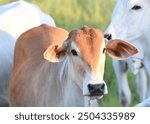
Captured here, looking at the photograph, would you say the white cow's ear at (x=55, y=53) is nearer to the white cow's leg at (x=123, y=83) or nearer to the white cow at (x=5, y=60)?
the white cow at (x=5, y=60)

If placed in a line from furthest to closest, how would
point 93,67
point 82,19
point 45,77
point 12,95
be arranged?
point 82,19
point 12,95
point 45,77
point 93,67

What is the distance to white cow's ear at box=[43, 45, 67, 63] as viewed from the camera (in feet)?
25.1

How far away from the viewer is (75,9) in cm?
1255

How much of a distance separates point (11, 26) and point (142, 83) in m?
1.40

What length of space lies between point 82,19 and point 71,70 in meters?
4.70

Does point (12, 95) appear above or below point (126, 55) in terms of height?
below

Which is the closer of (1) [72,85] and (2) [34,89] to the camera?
(1) [72,85]

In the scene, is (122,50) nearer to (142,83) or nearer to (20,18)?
(142,83)

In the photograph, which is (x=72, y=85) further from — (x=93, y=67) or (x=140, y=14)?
(x=140, y=14)

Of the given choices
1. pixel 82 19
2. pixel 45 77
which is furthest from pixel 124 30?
pixel 82 19

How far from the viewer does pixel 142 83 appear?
9719 millimetres

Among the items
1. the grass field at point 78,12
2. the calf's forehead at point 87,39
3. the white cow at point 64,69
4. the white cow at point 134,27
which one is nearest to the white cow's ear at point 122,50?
the white cow at point 64,69

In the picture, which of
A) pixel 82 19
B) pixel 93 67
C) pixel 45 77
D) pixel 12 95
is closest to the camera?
pixel 93 67

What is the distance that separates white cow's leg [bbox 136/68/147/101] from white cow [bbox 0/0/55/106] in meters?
1.06
